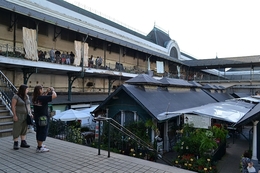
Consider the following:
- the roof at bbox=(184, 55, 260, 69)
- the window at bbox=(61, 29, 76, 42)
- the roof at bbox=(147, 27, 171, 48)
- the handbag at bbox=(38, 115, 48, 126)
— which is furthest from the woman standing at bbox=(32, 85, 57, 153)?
the roof at bbox=(147, 27, 171, 48)

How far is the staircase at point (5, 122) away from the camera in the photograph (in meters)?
6.62

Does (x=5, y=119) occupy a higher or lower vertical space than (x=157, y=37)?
lower

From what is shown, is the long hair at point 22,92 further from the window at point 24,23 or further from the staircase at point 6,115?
the window at point 24,23

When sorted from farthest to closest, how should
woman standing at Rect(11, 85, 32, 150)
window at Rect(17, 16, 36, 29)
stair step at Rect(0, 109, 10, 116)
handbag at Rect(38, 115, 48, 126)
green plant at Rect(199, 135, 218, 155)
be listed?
window at Rect(17, 16, 36, 29) < stair step at Rect(0, 109, 10, 116) < green plant at Rect(199, 135, 218, 155) < woman standing at Rect(11, 85, 32, 150) < handbag at Rect(38, 115, 48, 126)

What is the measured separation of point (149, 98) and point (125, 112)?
1508 mm

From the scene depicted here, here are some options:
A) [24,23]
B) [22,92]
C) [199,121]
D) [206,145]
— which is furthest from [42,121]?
[24,23]

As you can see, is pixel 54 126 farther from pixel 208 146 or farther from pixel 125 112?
pixel 208 146

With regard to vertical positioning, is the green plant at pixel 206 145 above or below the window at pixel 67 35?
below

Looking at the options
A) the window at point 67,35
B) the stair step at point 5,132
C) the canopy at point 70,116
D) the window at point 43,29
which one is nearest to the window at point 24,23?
the window at point 43,29

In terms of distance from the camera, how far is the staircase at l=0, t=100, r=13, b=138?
21.7 feet

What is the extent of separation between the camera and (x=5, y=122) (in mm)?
6953

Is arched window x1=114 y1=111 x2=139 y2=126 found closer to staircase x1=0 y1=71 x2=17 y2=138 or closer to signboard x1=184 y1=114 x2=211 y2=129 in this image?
signboard x1=184 y1=114 x2=211 y2=129

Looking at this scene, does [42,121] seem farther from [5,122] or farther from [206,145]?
[206,145]

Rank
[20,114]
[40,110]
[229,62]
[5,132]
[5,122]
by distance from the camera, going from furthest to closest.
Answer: [229,62] < [5,122] < [5,132] < [20,114] < [40,110]
